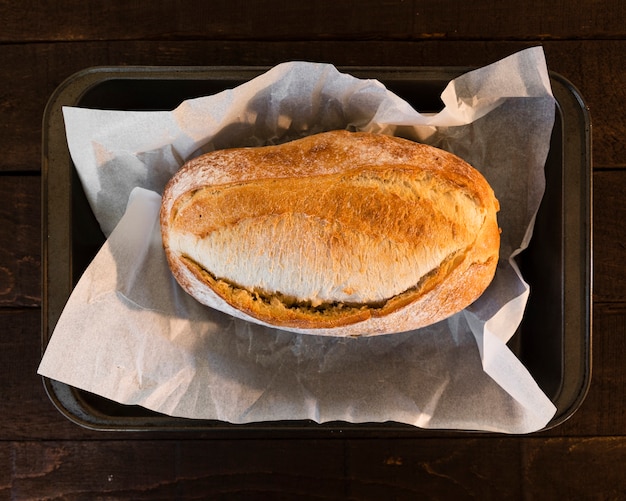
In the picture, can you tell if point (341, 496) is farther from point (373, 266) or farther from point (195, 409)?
point (373, 266)

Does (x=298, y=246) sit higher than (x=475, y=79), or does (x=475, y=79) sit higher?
(x=475, y=79)

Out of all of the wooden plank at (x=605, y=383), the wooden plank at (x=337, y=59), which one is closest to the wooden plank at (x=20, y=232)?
the wooden plank at (x=337, y=59)

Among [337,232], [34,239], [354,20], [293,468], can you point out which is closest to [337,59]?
[354,20]

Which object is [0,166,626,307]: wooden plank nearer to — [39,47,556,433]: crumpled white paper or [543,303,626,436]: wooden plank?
[543,303,626,436]: wooden plank

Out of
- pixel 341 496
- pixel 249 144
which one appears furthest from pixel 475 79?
pixel 341 496

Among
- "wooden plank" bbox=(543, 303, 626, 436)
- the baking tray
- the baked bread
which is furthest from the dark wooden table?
the baked bread

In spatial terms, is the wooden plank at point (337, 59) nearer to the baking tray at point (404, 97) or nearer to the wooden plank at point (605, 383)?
the baking tray at point (404, 97)
